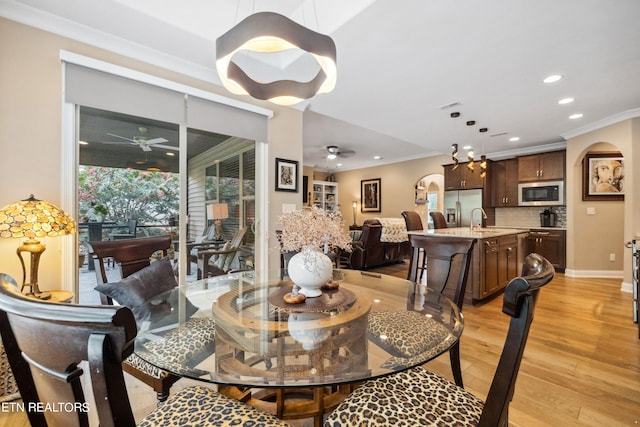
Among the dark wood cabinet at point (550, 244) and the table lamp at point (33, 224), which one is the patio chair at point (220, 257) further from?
the dark wood cabinet at point (550, 244)

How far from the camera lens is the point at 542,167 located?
18.7 ft

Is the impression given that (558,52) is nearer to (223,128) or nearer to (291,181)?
(291,181)

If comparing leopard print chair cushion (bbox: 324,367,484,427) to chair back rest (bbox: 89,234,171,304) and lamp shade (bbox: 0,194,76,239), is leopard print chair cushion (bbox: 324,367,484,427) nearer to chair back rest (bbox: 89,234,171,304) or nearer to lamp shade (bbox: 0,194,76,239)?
chair back rest (bbox: 89,234,171,304)

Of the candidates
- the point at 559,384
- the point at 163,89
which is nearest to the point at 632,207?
the point at 559,384

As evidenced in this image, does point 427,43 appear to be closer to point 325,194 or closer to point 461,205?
point 461,205

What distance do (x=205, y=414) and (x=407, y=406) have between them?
69cm

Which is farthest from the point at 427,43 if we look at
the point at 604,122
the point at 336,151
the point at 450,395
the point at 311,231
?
the point at 336,151

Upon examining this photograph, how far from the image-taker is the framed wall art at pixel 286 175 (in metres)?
3.46

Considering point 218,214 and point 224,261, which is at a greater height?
point 218,214

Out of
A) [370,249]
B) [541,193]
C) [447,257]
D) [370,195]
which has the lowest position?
[370,249]

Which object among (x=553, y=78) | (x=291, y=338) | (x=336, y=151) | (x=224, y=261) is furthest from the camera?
(x=336, y=151)

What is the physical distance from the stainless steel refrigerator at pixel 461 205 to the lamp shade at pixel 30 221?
679cm

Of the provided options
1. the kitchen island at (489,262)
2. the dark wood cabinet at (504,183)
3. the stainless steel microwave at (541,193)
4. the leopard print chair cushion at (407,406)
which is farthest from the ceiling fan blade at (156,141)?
the stainless steel microwave at (541,193)

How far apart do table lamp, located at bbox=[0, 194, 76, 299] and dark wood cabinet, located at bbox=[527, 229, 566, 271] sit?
276 inches
